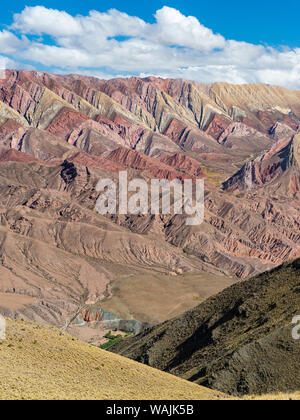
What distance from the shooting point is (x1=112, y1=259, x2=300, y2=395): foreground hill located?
146ft

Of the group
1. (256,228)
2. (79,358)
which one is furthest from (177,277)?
(79,358)

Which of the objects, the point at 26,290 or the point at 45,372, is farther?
the point at 26,290

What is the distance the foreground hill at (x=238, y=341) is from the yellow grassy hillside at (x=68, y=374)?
8341 mm

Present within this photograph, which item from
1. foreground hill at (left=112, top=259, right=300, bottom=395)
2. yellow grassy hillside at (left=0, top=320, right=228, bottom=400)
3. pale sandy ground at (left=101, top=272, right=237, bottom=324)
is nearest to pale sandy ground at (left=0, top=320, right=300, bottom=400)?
yellow grassy hillside at (left=0, top=320, right=228, bottom=400)

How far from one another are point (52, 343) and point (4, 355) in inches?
204

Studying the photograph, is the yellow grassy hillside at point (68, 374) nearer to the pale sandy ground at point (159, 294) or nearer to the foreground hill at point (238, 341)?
the foreground hill at point (238, 341)

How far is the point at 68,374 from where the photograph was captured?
33625mm

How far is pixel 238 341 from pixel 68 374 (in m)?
23.9

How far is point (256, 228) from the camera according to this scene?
193500 mm

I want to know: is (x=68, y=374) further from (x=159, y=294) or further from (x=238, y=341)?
(x=159, y=294)

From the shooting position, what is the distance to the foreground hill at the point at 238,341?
4438 cm

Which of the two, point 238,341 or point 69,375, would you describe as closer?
point 69,375

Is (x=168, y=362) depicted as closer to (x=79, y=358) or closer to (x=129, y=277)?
(x=79, y=358)

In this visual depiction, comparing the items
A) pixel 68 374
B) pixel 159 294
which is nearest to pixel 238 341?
pixel 68 374
